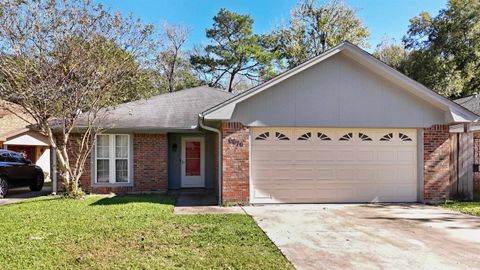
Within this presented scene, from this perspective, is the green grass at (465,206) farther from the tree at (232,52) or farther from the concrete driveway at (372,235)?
the tree at (232,52)

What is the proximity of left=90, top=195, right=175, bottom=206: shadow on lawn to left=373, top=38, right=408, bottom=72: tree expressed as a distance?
21.4 metres

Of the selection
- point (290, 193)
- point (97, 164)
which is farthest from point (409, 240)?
point (97, 164)

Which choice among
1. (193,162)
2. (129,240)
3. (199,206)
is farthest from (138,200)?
(129,240)

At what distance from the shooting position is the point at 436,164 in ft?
36.3

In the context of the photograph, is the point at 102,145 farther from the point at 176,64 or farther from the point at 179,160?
the point at 176,64

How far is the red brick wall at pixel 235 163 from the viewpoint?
1046 centimetres

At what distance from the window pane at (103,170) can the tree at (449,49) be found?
67.9 ft

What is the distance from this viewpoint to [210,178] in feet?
48.8

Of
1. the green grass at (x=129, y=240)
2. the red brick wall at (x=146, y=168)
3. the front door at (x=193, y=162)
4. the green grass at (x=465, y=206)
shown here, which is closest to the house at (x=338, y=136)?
the green grass at (x=465, y=206)

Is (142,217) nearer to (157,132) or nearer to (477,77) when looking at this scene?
(157,132)

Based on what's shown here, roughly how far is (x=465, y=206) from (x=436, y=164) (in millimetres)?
1363

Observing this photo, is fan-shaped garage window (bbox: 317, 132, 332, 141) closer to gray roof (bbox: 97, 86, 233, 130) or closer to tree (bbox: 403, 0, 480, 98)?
gray roof (bbox: 97, 86, 233, 130)

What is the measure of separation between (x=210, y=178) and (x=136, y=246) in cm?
862

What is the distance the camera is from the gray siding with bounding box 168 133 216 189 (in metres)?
14.6
